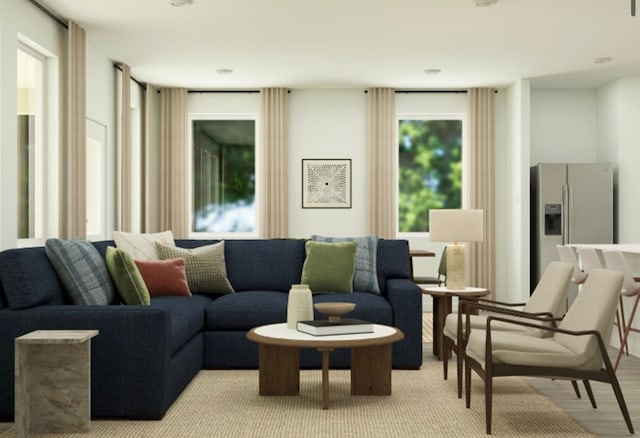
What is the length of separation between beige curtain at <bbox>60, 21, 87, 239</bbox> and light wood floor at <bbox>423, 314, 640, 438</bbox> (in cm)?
338

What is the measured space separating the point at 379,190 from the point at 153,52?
3280mm

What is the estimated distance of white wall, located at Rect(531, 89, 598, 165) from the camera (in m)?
9.55

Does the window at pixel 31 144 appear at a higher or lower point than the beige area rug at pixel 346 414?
higher

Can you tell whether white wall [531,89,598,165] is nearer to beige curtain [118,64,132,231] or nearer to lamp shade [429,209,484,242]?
lamp shade [429,209,484,242]

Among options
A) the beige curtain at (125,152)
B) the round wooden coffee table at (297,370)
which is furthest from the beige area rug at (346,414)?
the beige curtain at (125,152)

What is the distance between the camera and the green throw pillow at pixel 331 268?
5.77m

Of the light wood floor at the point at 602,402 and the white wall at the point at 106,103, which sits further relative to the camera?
the white wall at the point at 106,103

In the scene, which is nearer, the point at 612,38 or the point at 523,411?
the point at 523,411

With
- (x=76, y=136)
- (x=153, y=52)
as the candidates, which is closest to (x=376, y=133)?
(x=153, y=52)

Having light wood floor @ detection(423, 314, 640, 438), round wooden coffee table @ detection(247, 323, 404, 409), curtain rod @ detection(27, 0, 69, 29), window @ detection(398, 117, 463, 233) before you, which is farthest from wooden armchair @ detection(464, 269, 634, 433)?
window @ detection(398, 117, 463, 233)

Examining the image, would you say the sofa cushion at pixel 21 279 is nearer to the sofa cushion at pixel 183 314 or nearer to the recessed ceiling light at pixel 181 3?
the sofa cushion at pixel 183 314

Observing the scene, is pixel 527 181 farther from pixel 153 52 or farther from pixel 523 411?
pixel 523 411

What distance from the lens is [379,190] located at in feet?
30.8

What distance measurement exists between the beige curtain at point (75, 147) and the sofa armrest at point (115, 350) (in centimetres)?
263
